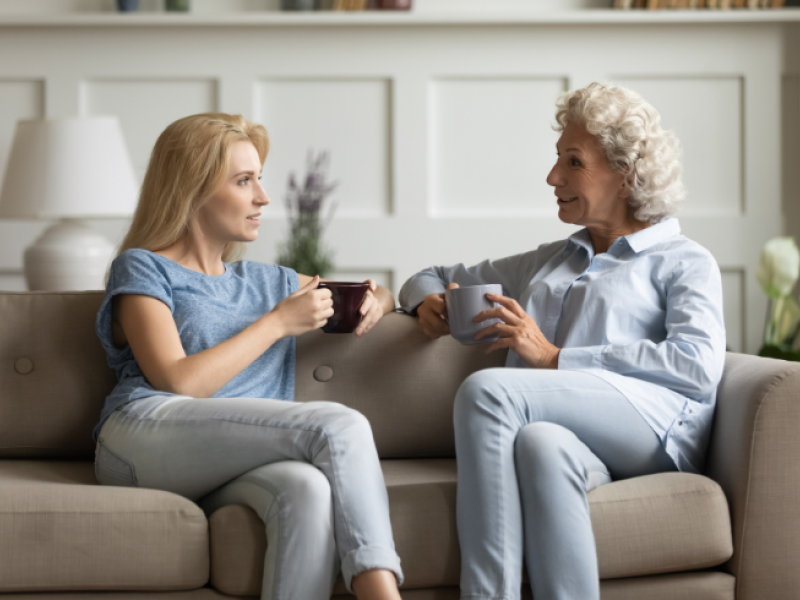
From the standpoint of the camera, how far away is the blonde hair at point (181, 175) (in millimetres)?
1615

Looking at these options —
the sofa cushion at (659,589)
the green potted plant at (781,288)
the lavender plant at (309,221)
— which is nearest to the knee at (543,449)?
the sofa cushion at (659,589)

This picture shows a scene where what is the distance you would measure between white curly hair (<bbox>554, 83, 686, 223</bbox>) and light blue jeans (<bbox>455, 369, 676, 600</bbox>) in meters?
0.47

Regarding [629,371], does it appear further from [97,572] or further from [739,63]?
[739,63]

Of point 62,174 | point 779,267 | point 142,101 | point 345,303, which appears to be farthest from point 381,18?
point 345,303

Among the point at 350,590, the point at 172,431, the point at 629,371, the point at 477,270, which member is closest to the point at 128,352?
the point at 172,431

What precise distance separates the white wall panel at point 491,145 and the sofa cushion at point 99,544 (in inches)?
91.0

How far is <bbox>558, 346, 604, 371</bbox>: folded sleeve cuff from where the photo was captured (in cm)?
150

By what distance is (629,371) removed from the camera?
1479 millimetres

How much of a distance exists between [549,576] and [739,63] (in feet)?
9.30

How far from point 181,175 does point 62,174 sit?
1.23 meters

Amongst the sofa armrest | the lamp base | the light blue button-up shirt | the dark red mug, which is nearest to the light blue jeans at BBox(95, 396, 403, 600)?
the dark red mug

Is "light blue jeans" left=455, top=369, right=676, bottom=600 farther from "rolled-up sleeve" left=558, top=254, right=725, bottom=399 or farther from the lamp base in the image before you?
the lamp base

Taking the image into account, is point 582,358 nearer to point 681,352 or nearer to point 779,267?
point 681,352

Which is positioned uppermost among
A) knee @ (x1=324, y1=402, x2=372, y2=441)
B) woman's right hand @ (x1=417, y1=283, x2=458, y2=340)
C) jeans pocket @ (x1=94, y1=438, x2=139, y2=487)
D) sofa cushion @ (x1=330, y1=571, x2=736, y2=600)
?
woman's right hand @ (x1=417, y1=283, x2=458, y2=340)
